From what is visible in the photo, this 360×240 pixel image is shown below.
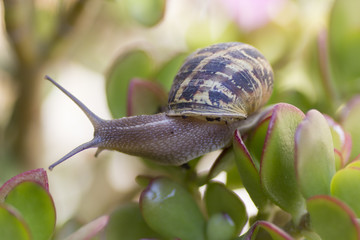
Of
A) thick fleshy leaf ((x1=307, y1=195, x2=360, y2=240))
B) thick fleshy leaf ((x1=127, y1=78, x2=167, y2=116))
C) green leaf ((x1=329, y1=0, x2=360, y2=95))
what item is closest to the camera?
thick fleshy leaf ((x1=307, y1=195, x2=360, y2=240))

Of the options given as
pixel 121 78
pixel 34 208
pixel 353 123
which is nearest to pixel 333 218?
pixel 353 123

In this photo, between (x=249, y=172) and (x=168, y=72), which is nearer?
(x=249, y=172)

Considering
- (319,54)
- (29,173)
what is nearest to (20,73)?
(29,173)

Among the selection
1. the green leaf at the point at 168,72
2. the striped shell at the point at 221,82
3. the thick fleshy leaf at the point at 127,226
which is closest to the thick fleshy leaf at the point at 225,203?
the thick fleshy leaf at the point at 127,226

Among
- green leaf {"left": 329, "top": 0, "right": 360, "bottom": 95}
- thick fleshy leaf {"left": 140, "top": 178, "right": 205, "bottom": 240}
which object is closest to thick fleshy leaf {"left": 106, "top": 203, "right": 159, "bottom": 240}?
thick fleshy leaf {"left": 140, "top": 178, "right": 205, "bottom": 240}

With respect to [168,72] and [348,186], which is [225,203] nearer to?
[348,186]

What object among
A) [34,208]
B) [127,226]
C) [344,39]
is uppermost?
[344,39]

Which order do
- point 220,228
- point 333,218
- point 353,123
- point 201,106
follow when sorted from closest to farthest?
point 333,218, point 220,228, point 353,123, point 201,106

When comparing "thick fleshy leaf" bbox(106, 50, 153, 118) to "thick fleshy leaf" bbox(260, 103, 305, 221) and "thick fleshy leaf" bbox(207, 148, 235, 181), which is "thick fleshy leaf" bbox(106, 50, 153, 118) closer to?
"thick fleshy leaf" bbox(207, 148, 235, 181)
